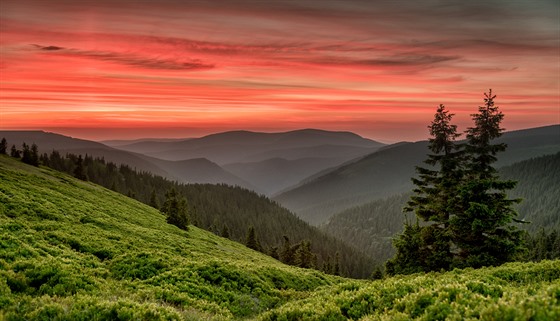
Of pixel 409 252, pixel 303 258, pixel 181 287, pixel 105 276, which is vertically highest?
pixel 105 276

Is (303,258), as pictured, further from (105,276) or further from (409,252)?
(105,276)

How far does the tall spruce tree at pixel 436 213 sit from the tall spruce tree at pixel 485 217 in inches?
52.9

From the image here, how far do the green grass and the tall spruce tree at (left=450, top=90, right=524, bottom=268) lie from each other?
11339 mm

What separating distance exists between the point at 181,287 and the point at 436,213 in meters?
29.5

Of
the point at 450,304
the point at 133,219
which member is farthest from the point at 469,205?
the point at 133,219

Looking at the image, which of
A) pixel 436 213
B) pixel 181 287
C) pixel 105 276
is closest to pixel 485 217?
pixel 436 213

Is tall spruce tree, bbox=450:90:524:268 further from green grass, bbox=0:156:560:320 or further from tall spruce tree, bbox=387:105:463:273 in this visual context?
green grass, bbox=0:156:560:320

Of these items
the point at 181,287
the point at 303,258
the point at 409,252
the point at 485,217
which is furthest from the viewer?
the point at 303,258

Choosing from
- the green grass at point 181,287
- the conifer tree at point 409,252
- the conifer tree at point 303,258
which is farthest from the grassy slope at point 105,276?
the conifer tree at point 303,258

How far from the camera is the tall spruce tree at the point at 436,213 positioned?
3481cm

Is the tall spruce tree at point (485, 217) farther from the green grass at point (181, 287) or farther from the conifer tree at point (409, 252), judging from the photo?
the green grass at point (181, 287)

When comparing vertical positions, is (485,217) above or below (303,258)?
above

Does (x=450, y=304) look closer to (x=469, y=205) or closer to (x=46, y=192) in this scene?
(x=469, y=205)

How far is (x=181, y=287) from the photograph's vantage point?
58.4 feet
